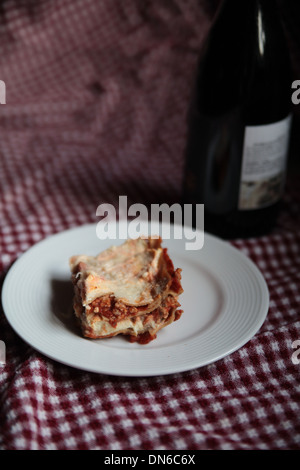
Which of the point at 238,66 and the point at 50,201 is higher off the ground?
the point at 238,66

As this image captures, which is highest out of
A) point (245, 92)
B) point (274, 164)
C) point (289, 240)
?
point (245, 92)

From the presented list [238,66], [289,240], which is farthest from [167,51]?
[289,240]

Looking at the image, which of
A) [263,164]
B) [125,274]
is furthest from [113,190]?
[125,274]

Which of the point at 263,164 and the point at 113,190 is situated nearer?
the point at 263,164

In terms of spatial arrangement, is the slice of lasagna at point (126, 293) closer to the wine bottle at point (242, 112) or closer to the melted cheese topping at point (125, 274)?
the melted cheese topping at point (125, 274)

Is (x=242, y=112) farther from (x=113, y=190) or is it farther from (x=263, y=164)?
(x=113, y=190)

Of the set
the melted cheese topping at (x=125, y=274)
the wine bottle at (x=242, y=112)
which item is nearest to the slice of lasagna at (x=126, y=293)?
the melted cheese topping at (x=125, y=274)

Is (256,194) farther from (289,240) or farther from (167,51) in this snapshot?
(167,51)
